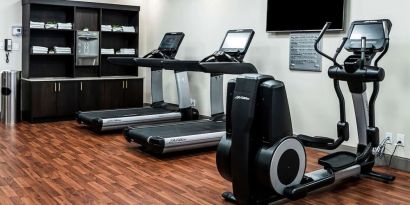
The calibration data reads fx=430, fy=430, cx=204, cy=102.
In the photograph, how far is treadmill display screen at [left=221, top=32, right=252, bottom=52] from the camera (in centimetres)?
594

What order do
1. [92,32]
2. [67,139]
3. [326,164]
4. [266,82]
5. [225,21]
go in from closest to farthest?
[266,82], [326,164], [67,139], [225,21], [92,32]

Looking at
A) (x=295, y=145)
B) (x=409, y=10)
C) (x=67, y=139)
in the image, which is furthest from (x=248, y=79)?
(x=67, y=139)

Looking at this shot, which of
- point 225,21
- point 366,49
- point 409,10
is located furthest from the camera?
point 225,21

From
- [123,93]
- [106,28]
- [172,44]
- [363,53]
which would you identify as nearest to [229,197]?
[363,53]

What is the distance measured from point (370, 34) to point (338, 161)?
51.9 inches

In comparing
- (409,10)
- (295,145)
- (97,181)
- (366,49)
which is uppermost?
(409,10)

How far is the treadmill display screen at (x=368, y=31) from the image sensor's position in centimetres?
425

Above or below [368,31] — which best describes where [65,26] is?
above

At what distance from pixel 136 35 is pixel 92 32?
977 millimetres

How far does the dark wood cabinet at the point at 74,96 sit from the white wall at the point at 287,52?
770mm

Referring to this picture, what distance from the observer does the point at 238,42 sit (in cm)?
604

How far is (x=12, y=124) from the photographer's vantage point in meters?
7.07

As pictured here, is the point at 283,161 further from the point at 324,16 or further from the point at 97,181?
the point at 324,16

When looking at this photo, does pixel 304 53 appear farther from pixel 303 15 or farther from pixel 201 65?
pixel 201 65
